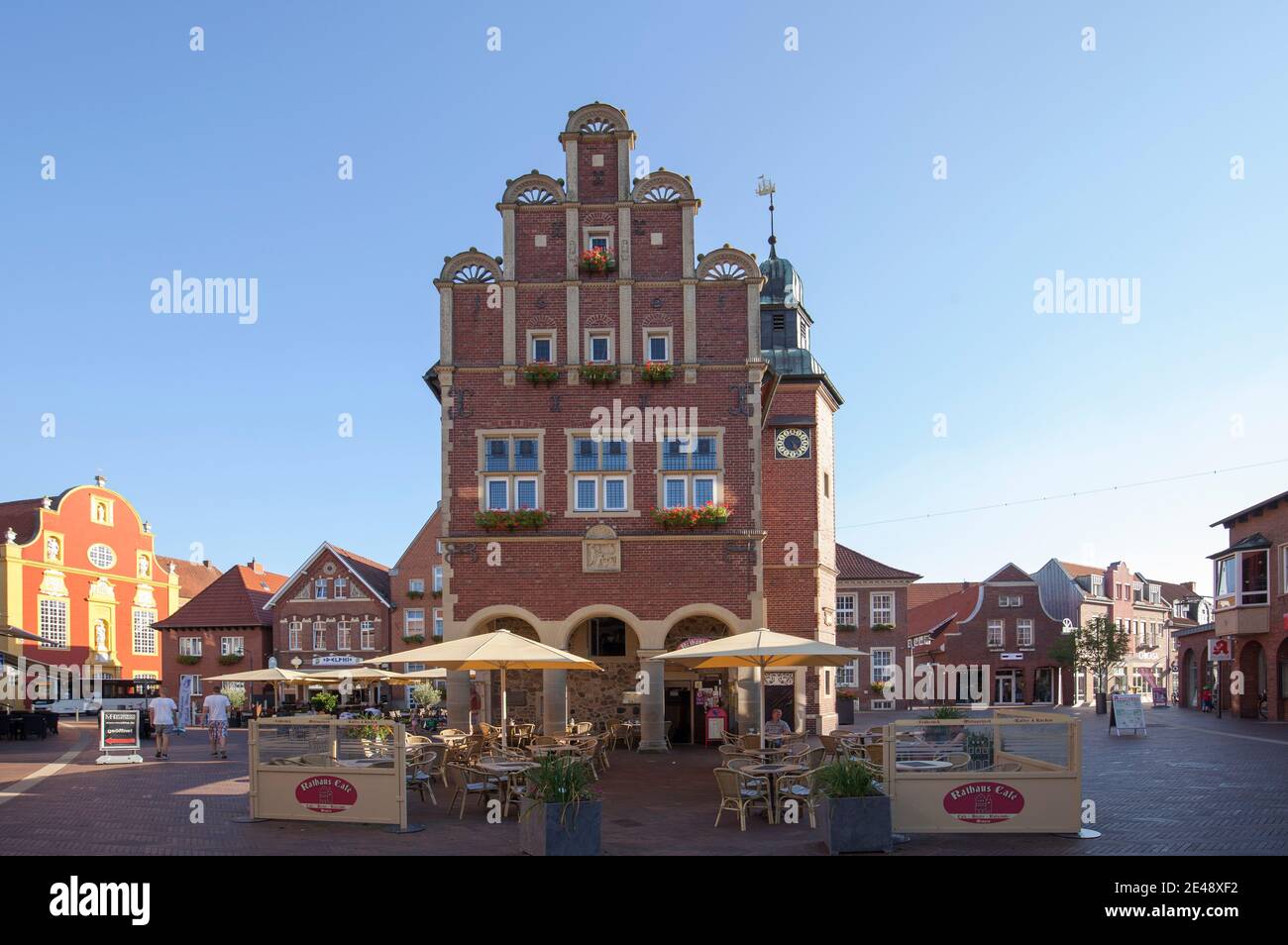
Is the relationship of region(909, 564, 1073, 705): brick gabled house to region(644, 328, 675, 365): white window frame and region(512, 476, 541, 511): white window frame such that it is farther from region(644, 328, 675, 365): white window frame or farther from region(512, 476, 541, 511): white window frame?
region(512, 476, 541, 511): white window frame

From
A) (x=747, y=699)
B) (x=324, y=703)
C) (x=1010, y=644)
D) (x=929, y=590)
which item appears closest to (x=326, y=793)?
(x=747, y=699)

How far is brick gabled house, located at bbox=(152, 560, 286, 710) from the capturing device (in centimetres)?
5453

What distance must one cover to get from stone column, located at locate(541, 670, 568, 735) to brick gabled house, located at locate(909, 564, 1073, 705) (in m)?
41.9

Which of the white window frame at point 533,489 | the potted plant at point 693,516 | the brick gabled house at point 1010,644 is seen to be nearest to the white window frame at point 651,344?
the potted plant at point 693,516

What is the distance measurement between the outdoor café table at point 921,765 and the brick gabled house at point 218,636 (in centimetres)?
4686

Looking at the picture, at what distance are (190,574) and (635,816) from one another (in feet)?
213

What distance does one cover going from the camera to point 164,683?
5538 cm

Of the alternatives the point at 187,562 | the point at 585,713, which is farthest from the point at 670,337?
the point at 187,562

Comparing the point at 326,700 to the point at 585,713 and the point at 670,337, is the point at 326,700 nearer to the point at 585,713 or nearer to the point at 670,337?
the point at 585,713

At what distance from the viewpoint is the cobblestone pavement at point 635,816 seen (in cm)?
1194

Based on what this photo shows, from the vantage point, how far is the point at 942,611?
2805 inches

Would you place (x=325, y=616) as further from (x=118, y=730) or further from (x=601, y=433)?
(x=601, y=433)

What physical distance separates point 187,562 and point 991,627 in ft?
167

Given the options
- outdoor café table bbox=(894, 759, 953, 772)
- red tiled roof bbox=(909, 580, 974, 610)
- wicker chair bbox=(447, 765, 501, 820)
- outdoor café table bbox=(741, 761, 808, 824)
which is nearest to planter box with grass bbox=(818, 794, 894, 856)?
outdoor café table bbox=(894, 759, 953, 772)
